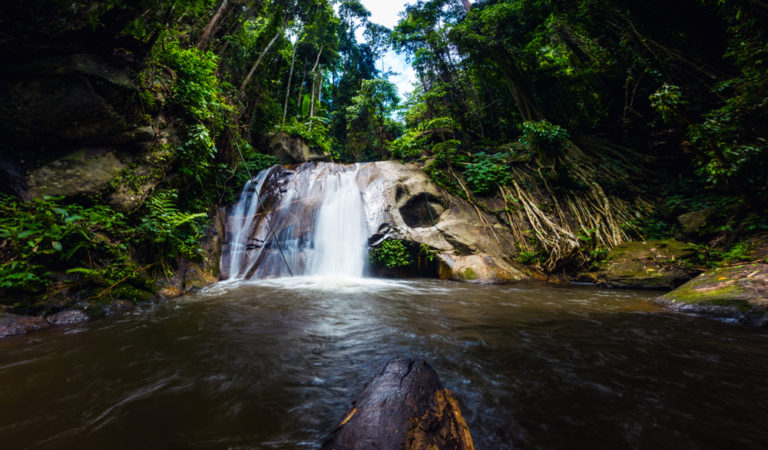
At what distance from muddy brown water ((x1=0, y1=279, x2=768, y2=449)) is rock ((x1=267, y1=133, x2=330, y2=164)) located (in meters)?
8.04

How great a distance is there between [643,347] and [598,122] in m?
9.73

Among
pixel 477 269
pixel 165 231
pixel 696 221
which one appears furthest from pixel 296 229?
pixel 696 221

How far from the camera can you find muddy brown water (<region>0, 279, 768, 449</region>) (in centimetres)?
125

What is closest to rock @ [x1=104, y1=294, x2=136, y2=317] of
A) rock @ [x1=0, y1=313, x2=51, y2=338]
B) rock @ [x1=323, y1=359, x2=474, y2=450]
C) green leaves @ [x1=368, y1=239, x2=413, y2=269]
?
rock @ [x1=0, y1=313, x2=51, y2=338]

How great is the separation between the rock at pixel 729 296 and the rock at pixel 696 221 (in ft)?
6.73

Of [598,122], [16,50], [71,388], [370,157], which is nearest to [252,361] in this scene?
[71,388]

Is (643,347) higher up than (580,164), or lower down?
lower down

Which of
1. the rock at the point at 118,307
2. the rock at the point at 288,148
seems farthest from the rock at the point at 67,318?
the rock at the point at 288,148

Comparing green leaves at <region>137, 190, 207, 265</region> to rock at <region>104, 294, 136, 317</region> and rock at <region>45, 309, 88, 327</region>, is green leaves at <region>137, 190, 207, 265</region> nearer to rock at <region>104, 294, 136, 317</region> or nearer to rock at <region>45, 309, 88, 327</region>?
rock at <region>104, 294, 136, 317</region>

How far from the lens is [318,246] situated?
21.8ft

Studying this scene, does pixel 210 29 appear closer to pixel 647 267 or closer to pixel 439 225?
pixel 439 225

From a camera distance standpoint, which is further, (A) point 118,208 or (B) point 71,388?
(A) point 118,208

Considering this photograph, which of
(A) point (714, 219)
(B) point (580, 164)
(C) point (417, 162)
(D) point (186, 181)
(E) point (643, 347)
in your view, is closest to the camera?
(E) point (643, 347)

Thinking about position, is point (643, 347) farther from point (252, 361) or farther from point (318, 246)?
point (318, 246)
